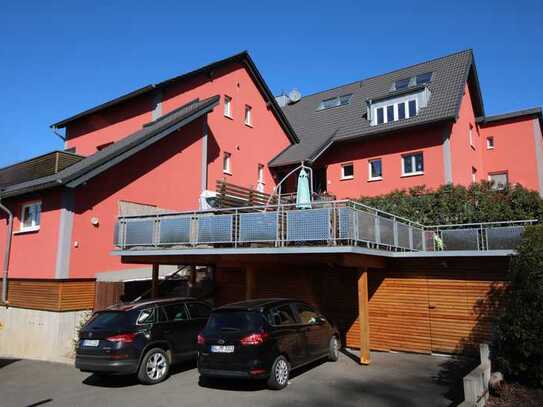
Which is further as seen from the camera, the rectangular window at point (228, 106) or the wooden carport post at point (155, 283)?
the rectangular window at point (228, 106)

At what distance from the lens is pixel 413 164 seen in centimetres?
2295

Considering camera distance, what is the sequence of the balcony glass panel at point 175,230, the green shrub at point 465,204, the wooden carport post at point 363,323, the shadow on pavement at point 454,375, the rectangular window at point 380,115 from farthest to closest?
the rectangular window at point 380,115
the green shrub at point 465,204
the balcony glass panel at point 175,230
the wooden carport post at point 363,323
the shadow on pavement at point 454,375

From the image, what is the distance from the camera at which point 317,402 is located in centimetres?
821

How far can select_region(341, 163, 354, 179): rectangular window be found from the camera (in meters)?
25.2

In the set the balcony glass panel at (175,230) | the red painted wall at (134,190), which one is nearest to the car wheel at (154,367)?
the balcony glass panel at (175,230)

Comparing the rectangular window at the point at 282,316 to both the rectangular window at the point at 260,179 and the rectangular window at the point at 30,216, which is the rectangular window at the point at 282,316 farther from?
the rectangular window at the point at 260,179

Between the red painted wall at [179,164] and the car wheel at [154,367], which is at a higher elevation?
the red painted wall at [179,164]

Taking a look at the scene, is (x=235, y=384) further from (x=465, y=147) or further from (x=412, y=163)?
(x=465, y=147)

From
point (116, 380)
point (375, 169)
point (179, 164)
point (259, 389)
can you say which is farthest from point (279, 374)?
point (375, 169)

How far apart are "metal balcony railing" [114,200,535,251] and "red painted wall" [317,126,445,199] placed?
6.60m

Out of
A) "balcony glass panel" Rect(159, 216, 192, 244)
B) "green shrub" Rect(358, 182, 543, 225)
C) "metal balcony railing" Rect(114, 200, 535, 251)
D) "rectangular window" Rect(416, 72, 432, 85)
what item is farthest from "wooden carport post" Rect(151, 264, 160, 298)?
"rectangular window" Rect(416, 72, 432, 85)

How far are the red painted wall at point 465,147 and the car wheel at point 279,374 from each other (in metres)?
15.3

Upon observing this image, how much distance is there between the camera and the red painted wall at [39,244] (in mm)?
14883

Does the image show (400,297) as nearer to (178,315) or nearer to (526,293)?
(526,293)
